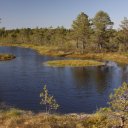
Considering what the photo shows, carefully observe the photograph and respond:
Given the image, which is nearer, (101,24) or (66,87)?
(66,87)

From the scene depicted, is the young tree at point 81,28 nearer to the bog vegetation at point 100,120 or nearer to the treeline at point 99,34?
the treeline at point 99,34

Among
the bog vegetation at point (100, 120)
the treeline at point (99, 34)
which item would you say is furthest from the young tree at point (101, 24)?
the bog vegetation at point (100, 120)

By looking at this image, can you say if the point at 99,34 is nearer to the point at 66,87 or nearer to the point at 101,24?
the point at 101,24

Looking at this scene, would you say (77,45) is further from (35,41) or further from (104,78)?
(35,41)

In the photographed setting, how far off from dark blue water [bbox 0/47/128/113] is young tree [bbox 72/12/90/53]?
4132 cm

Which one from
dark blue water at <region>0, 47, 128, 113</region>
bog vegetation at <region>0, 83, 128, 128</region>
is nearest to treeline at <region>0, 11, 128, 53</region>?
dark blue water at <region>0, 47, 128, 113</region>

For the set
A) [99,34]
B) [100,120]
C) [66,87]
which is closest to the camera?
[100,120]

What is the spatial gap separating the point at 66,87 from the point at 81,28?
67925mm

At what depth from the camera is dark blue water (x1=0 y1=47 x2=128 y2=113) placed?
41531 mm

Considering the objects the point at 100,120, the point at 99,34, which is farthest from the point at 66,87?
the point at 99,34

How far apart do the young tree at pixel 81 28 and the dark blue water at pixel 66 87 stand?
41.3 meters

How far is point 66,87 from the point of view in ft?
177

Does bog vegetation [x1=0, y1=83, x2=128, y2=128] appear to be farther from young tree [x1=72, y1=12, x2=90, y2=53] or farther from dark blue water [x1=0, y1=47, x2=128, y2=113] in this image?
young tree [x1=72, y1=12, x2=90, y2=53]

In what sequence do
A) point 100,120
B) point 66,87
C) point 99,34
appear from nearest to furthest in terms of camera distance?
1. point 100,120
2. point 66,87
3. point 99,34
